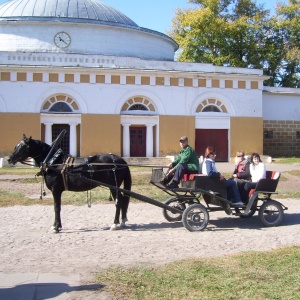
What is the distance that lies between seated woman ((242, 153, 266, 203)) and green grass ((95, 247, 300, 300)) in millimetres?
3138

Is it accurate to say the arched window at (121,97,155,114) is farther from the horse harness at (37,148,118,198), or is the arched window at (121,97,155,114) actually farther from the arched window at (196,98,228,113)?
the horse harness at (37,148,118,198)

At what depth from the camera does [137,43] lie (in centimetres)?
3173

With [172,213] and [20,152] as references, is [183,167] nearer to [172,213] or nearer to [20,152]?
[172,213]

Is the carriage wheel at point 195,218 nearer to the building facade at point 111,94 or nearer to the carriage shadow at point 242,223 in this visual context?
the carriage shadow at point 242,223

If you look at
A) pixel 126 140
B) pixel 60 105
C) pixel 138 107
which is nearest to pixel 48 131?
pixel 60 105

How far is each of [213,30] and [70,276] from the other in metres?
34.6

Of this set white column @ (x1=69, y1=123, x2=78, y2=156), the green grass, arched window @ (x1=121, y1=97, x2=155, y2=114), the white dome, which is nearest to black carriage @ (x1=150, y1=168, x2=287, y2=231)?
the green grass

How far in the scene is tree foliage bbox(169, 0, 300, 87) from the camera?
38344 mm

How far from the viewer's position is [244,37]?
39500mm

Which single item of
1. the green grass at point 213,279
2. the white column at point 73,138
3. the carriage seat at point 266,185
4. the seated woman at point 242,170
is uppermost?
the white column at point 73,138

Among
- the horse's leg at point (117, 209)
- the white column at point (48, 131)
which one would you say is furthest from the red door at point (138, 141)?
the horse's leg at point (117, 209)

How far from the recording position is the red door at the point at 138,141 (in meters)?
28.9

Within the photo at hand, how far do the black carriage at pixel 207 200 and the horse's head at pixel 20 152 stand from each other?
8.26 ft

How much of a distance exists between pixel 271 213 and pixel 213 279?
441 cm
